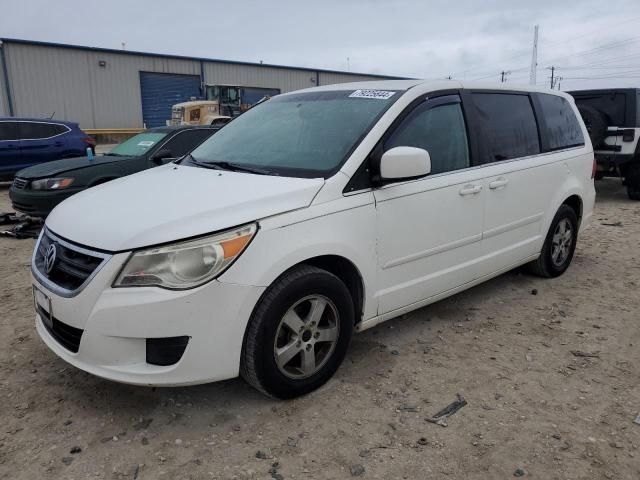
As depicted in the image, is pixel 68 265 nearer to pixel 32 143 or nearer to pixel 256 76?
pixel 32 143

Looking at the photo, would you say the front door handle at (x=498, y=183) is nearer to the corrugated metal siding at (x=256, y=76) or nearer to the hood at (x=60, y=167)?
the hood at (x=60, y=167)

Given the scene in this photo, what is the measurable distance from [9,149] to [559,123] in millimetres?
10597

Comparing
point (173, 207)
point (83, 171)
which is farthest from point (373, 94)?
point (83, 171)

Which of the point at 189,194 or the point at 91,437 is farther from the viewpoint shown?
the point at 189,194

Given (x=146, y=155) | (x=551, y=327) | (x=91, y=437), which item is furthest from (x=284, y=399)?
(x=146, y=155)

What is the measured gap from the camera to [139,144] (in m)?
7.97

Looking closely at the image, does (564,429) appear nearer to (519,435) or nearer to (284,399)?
(519,435)

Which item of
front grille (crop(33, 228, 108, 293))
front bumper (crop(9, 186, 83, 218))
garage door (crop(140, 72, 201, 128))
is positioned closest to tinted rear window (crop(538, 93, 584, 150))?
front grille (crop(33, 228, 108, 293))

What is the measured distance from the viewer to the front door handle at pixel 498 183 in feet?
12.6

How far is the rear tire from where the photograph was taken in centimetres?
478

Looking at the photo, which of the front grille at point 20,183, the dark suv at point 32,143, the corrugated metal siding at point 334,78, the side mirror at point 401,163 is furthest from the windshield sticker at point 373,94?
the corrugated metal siding at point 334,78

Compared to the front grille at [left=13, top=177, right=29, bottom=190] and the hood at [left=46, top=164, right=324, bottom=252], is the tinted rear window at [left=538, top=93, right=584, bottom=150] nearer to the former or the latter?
the hood at [left=46, top=164, right=324, bottom=252]

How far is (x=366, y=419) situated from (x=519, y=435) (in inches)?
29.8

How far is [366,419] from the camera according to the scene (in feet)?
8.96
